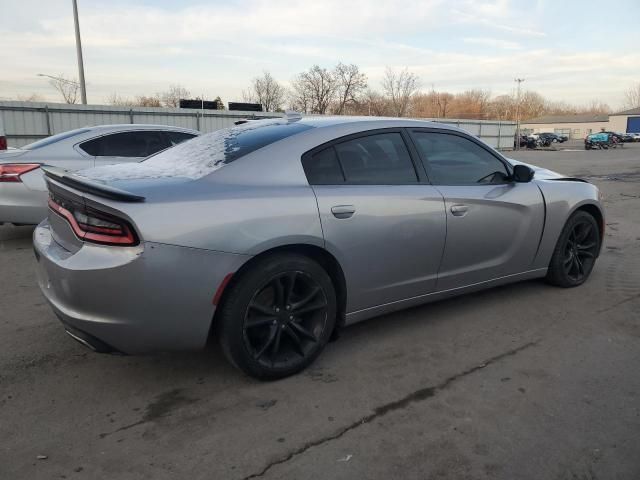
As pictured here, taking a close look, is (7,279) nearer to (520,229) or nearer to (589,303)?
(520,229)

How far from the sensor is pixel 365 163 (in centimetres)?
332

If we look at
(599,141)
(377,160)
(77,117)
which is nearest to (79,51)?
(77,117)

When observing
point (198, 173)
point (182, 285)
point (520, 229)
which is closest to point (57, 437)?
point (182, 285)

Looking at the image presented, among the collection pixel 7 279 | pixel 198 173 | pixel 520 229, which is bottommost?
pixel 7 279

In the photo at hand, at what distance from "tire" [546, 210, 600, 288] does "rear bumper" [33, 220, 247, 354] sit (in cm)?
312

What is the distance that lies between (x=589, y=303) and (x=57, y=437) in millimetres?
4025

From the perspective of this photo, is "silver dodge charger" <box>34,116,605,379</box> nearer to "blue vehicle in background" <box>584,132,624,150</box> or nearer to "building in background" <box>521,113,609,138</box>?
"blue vehicle in background" <box>584,132,624,150</box>

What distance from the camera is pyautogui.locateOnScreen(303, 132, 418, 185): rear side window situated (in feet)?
10.2

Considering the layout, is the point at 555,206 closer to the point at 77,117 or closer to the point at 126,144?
the point at 126,144

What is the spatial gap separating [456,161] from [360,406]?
2024mm

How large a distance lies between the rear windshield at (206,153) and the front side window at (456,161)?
0.93m

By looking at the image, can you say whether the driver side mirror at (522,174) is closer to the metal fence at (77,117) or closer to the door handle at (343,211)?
the door handle at (343,211)

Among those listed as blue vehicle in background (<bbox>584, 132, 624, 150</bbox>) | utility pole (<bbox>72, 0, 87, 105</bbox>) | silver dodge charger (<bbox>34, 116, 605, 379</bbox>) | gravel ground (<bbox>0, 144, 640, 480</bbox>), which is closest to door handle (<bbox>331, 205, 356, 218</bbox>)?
silver dodge charger (<bbox>34, 116, 605, 379</bbox>)

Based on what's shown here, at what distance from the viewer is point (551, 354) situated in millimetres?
3346
